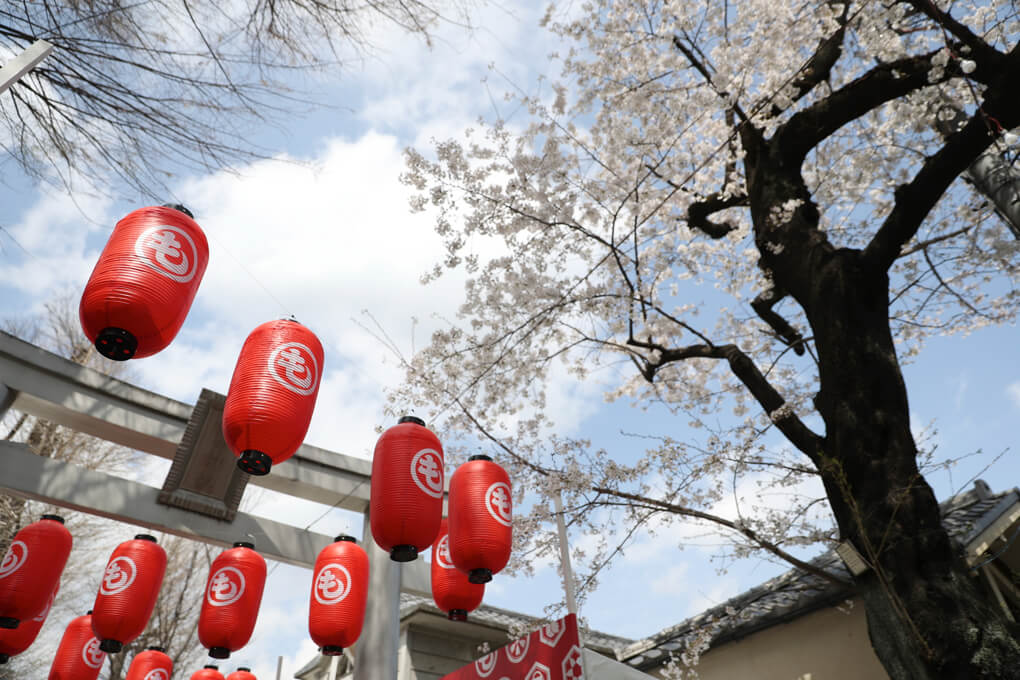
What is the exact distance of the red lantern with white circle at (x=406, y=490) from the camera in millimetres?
5172

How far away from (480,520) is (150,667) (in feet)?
18.8

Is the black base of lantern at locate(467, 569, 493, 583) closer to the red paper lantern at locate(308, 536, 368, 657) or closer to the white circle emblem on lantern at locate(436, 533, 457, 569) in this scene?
the white circle emblem on lantern at locate(436, 533, 457, 569)

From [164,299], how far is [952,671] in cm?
578

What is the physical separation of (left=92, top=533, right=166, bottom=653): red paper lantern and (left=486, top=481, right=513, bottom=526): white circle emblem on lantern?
378cm

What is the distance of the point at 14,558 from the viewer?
630cm

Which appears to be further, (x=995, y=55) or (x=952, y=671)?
(x=995, y=55)

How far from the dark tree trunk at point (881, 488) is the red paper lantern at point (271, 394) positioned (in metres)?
4.36

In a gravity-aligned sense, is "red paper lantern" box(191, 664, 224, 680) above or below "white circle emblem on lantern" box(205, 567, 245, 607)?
below

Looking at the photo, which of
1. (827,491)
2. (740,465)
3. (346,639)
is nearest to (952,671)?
(827,491)

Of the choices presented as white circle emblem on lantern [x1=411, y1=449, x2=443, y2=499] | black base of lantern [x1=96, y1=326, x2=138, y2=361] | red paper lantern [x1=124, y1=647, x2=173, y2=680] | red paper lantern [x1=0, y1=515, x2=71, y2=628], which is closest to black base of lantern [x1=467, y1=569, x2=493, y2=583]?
white circle emblem on lantern [x1=411, y1=449, x2=443, y2=499]

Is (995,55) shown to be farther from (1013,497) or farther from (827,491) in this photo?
(1013,497)

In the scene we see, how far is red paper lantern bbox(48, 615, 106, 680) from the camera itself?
7.48 metres

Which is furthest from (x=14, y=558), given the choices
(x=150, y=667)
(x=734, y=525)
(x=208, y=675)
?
(x=734, y=525)

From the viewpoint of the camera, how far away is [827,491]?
5.71 meters
